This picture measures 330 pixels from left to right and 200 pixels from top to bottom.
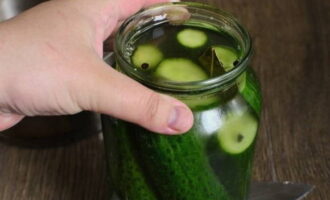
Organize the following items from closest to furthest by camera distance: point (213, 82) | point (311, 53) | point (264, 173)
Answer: point (213, 82) < point (264, 173) < point (311, 53)

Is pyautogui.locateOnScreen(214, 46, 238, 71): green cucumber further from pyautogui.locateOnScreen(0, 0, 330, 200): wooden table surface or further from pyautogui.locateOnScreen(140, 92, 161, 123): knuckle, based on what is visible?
pyautogui.locateOnScreen(0, 0, 330, 200): wooden table surface

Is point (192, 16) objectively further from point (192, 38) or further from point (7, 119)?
point (7, 119)

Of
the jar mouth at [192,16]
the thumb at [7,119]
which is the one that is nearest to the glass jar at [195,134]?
the jar mouth at [192,16]

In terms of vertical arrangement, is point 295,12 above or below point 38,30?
below

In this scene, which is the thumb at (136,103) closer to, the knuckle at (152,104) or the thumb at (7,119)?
the knuckle at (152,104)

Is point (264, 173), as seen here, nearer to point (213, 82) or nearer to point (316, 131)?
point (316, 131)

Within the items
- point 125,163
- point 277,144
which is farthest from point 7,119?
point 277,144

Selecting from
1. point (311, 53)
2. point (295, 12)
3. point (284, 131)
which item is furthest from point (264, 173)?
point (295, 12)

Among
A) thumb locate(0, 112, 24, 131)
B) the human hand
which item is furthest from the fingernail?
thumb locate(0, 112, 24, 131)
